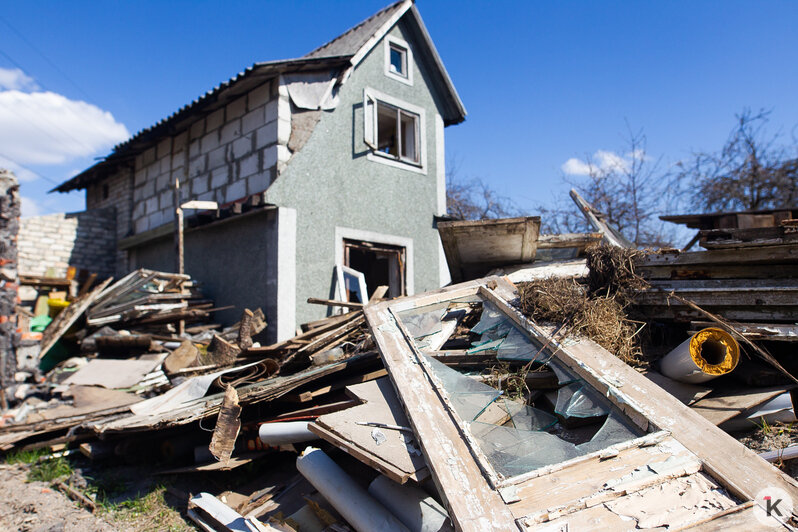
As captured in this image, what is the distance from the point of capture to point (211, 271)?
8922 mm

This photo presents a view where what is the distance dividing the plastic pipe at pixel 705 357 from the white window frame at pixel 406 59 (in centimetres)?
812

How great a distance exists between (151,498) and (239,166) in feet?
19.3

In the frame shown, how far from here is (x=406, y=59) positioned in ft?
33.4

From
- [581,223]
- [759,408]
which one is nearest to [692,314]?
[759,408]

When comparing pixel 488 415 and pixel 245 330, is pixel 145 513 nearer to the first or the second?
pixel 488 415

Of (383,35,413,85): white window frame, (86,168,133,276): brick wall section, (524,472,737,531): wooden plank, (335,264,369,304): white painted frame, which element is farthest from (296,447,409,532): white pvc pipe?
(86,168,133,276): brick wall section

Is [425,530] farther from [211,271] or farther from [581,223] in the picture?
[581,223]

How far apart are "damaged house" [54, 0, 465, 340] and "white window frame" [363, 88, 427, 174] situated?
26 mm

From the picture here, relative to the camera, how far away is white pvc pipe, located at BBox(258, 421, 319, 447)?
3570mm

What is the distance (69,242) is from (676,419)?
12.7 metres

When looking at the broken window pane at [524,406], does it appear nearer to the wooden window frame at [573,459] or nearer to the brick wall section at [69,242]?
the wooden window frame at [573,459]

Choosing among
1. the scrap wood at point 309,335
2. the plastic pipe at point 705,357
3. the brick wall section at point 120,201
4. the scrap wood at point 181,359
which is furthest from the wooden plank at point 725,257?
the brick wall section at point 120,201

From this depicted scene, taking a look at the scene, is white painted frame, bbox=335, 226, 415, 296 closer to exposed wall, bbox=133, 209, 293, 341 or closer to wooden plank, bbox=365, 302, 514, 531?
exposed wall, bbox=133, 209, 293, 341

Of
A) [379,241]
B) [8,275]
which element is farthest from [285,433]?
[379,241]
